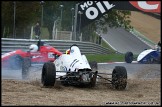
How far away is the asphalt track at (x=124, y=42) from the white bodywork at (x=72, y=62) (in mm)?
21406

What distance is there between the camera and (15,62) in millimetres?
13641

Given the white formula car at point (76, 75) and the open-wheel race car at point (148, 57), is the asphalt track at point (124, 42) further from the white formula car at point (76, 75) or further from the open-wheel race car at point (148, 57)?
the white formula car at point (76, 75)

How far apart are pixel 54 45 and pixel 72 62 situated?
381 inches

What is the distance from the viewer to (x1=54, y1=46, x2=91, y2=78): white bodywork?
1055cm

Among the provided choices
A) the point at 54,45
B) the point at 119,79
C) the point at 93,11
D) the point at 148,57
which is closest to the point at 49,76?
the point at 119,79

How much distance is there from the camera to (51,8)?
29.0 m

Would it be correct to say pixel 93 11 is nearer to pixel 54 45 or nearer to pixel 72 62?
pixel 54 45

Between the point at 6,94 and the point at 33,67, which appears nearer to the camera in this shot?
the point at 6,94

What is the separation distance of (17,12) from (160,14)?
9307mm

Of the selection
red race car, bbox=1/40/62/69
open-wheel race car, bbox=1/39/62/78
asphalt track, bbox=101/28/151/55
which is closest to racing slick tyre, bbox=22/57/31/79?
open-wheel race car, bbox=1/39/62/78

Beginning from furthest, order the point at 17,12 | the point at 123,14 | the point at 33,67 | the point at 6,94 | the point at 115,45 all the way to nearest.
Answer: the point at 115,45
the point at 123,14
the point at 17,12
the point at 33,67
the point at 6,94

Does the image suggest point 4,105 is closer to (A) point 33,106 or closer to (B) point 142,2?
(A) point 33,106

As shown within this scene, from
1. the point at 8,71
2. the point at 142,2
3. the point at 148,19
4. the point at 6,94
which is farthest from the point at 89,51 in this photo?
the point at 148,19

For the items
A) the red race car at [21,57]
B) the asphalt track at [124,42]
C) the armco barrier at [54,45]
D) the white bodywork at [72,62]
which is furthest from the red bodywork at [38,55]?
the asphalt track at [124,42]
